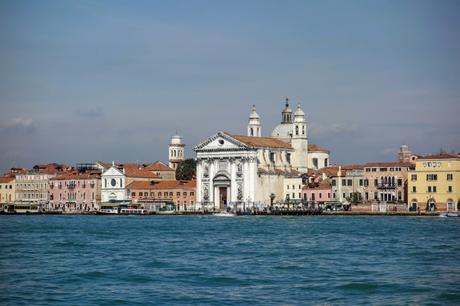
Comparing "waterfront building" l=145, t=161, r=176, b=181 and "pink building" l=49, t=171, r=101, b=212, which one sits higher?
"waterfront building" l=145, t=161, r=176, b=181

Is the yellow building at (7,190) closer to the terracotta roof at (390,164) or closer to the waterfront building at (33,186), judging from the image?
the waterfront building at (33,186)

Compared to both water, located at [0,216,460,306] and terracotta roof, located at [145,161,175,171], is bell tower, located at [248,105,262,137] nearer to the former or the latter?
terracotta roof, located at [145,161,175,171]

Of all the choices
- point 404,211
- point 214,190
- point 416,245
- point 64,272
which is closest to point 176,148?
point 214,190

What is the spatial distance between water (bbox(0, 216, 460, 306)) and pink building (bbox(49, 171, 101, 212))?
4954cm

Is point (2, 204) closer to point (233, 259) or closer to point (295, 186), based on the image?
point (295, 186)

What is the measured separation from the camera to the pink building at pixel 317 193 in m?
75.2

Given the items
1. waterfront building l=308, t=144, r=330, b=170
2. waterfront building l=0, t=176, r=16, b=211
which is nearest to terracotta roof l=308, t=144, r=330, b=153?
waterfront building l=308, t=144, r=330, b=170

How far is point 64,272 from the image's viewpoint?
24.2 m

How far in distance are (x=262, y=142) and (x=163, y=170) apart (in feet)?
51.4

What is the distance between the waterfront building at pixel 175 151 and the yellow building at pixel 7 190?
16.0 m

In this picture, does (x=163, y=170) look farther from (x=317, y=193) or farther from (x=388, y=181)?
(x=388, y=181)

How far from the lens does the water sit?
19703 mm

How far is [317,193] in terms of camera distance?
76000 millimetres

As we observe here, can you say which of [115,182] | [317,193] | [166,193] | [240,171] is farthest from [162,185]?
[317,193]
